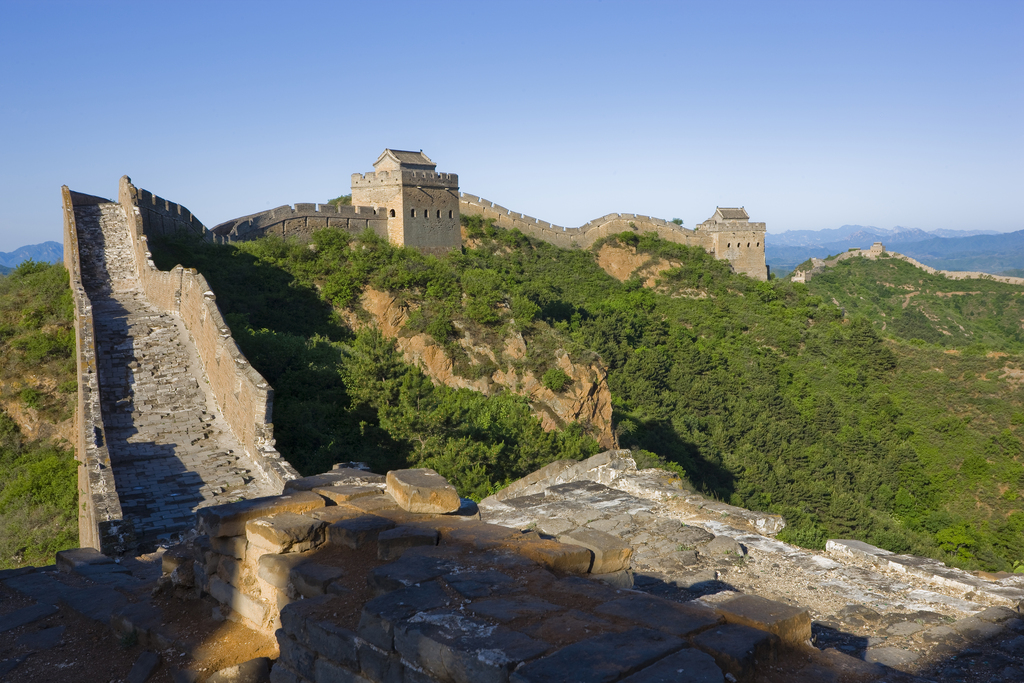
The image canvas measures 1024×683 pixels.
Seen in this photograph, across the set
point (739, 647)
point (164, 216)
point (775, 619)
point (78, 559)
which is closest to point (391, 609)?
point (739, 647)

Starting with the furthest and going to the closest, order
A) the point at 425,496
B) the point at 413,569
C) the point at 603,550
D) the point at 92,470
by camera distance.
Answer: the point at 92,470 → the point at 425,496 → the point at 603,550 → the point at 413,569

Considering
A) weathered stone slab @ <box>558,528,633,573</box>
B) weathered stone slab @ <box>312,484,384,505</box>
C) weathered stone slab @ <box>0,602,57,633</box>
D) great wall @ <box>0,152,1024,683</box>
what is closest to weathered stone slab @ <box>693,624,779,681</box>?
great wall @ <box>0,152,1024,683</box>

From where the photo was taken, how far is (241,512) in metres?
3.98

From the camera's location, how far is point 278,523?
12.4 feet

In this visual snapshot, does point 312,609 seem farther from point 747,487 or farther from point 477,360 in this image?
point 747,487

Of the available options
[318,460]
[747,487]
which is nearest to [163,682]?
[318,460]

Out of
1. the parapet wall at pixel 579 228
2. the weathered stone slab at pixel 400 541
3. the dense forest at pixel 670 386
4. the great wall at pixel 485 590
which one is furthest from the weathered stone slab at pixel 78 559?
the parapet wall at pixel 579 228

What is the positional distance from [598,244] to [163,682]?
34.6 metres

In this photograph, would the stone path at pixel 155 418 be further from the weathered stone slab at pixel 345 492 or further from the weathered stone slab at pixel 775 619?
the weathered stone slab at pixel 775 619

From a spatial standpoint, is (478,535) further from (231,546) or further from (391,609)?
(231,546)

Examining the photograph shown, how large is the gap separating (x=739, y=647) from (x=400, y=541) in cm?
174

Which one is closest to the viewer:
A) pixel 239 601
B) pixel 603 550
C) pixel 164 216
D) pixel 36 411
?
pixel 603 550

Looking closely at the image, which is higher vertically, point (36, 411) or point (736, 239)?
point (736, 239)

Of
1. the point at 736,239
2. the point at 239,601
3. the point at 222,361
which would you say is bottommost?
the point at 239,601
